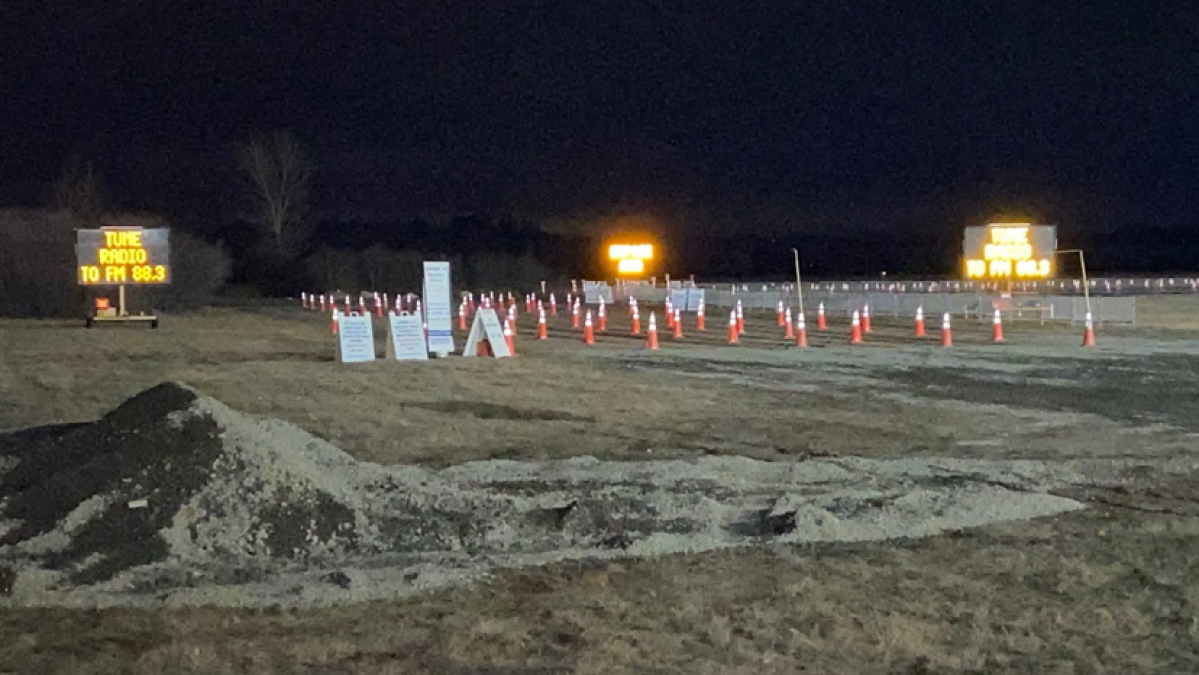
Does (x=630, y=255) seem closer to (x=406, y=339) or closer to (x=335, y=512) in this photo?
(x=406, y=339)

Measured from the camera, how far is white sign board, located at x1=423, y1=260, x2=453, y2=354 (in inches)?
1083

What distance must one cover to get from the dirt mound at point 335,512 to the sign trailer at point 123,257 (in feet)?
117

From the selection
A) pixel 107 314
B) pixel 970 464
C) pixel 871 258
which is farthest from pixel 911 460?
pixel 871 258

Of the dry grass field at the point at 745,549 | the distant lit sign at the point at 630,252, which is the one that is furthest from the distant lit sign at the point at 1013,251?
the distant lit sign at the point at 630,252

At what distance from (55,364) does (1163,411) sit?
19980mm

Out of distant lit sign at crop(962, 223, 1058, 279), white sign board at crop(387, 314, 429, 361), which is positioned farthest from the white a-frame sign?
distant lit sign at crop(962, 223, 1058, 279)

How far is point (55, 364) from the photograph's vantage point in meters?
27.7

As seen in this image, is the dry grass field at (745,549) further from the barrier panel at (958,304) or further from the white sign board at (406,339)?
the barrier panel at (958,304)

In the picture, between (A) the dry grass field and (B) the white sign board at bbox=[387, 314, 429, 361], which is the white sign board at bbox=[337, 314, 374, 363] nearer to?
(B) the white sign board at bbox=[387, 314, 429, 361]

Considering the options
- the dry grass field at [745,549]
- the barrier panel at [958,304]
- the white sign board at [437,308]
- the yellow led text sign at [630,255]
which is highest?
the yellow led text sign at [630,255]

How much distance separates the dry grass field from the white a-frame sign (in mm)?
525

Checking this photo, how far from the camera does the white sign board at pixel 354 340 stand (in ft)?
85.9

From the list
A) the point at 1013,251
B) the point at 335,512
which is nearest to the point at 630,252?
the point at 1013,251

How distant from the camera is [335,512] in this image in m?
9.87
